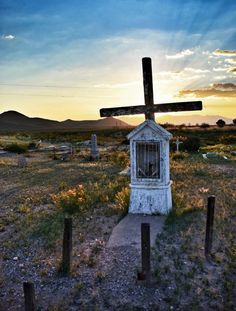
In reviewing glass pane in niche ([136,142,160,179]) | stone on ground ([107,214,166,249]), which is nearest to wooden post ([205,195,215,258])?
stone on ground ([107,214,166,249])

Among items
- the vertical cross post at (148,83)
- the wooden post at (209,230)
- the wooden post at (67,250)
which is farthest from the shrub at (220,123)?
the wooden post at (67,250)

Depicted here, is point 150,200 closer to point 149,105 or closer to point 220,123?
point 149,105

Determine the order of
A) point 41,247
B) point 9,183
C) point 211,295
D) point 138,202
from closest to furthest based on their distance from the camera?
point 211,295 < point 41,247 < point 138,202 < point 9,183

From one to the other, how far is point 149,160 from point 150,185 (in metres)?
0.76

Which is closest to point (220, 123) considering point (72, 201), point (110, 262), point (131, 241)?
point (72, 201)

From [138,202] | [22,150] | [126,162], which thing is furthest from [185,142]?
[138,202]

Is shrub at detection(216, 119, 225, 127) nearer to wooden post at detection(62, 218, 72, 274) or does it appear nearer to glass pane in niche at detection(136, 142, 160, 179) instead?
glass pane in niche at detection(136, 142, 160, 179)

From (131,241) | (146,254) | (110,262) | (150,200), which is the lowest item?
(110,262)

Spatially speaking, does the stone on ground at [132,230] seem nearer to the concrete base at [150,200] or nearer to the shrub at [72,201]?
the concrete base at [150,200]

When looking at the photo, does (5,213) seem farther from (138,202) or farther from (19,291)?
(19,291)

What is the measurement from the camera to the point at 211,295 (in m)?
6.81

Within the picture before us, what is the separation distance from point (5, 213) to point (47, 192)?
3160 mm

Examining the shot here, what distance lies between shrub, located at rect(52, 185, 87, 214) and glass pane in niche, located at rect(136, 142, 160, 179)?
233cm

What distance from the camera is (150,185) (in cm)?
1112
